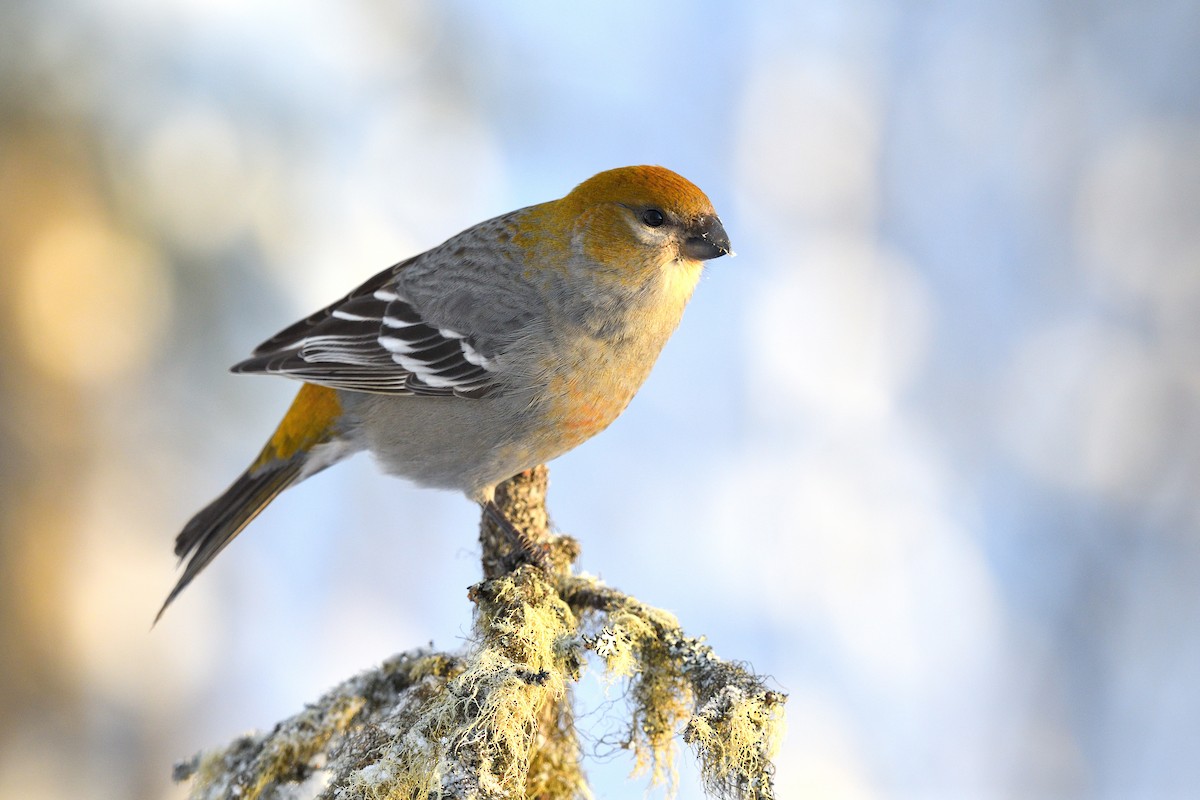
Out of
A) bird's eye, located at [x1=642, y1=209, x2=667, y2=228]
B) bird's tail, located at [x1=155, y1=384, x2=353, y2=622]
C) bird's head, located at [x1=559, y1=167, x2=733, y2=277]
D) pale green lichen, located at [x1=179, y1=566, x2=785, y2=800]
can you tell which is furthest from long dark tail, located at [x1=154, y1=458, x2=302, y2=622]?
bird's eye, located at [x1=642, y1=209, x2=667, y2=228]

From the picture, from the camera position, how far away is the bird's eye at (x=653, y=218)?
9.36ft

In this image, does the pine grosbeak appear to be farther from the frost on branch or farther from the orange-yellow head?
the frost on branch

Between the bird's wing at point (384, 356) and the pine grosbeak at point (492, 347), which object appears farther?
the bird's wing at point (384, 356)

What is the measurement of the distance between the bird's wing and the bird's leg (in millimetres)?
417

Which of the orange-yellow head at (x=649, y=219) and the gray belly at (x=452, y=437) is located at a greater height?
the orange-yellow head at (x=649, y=219)

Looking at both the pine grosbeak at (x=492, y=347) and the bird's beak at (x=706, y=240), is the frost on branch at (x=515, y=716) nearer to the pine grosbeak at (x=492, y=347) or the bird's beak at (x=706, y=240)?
the pine grosbeak at (x=492, y=347)

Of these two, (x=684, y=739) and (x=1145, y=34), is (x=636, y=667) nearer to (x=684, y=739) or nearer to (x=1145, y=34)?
(x=684, y=739)

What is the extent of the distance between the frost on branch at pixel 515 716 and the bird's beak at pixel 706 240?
3.42 ft

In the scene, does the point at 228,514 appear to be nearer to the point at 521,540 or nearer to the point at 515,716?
the point at 521,540

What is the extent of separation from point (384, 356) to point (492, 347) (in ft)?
1.23

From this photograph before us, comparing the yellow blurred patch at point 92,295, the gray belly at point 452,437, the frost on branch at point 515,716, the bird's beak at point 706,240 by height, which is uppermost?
the bird's beak at point 706,240

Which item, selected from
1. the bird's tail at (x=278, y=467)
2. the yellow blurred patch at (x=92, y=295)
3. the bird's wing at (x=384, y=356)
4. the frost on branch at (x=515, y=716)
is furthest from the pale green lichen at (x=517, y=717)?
the yellow blurred patch at (x=92, y=295)

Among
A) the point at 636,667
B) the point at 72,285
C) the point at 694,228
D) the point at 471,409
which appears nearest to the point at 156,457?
the point at 72,285

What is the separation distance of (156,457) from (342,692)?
2.66 meters
